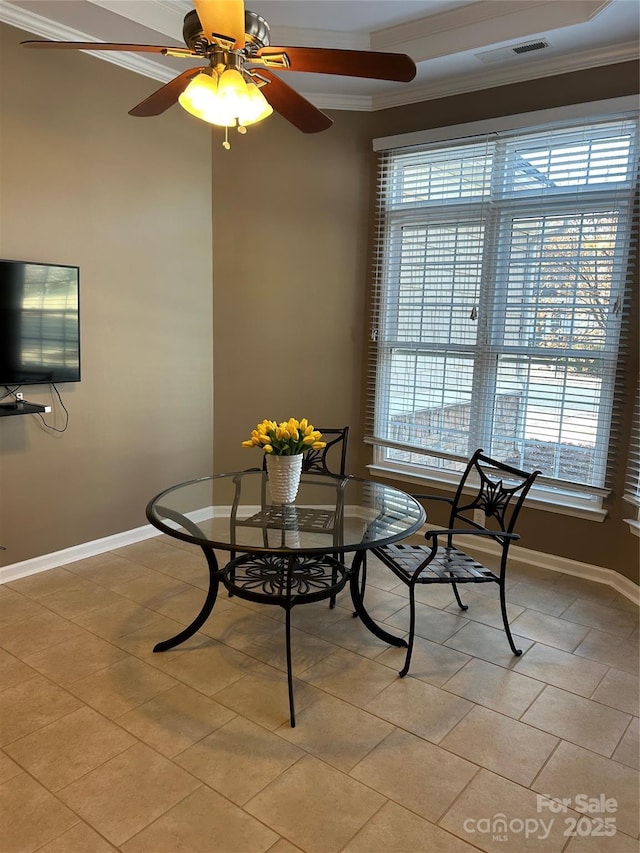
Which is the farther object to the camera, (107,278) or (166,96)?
(107,278)

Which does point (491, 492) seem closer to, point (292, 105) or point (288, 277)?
point (292, 105)

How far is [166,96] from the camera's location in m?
2.33

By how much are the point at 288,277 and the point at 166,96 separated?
2083 millimetres

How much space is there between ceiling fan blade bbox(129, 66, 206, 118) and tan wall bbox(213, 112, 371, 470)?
6.03 feet

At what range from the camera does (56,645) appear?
2.79 metres

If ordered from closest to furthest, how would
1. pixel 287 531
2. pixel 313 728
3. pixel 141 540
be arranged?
pixel 313 728 < pixel 287 531 < pixel 141 540

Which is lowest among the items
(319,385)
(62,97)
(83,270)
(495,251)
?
(319,385)

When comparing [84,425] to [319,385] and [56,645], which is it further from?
[319,385]

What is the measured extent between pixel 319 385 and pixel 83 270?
1771 millimetres

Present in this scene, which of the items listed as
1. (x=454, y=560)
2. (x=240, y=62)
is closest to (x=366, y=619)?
(x=454, y=560)

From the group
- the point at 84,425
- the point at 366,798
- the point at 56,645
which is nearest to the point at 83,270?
the point at 84,425

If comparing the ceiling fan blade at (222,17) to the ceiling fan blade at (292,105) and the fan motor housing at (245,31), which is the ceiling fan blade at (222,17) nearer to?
the fan motor housing at (245,31)

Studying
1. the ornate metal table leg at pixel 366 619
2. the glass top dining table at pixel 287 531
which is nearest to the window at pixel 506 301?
the glass top dining table at pixel 287 531

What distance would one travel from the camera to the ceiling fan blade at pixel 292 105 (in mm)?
2188
